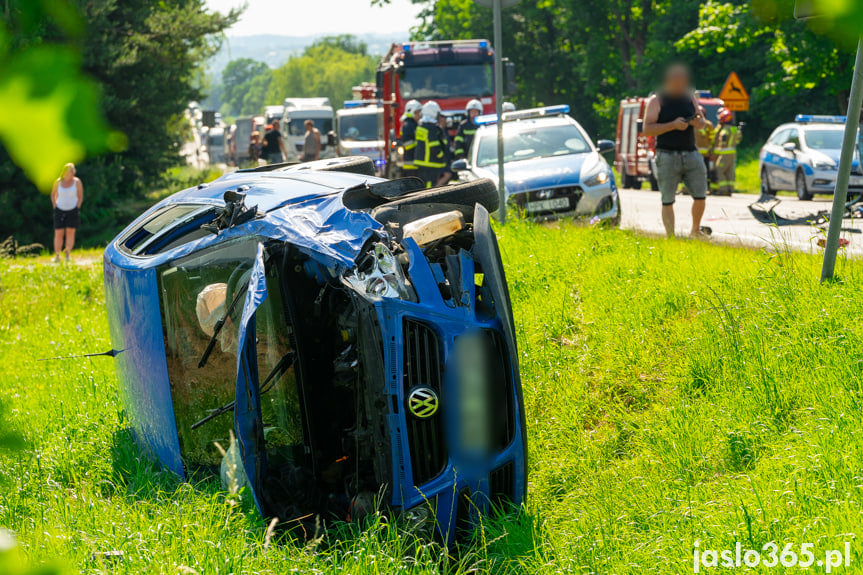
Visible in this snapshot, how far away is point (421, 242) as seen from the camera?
430 centimetres

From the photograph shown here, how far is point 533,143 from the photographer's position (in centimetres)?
1302

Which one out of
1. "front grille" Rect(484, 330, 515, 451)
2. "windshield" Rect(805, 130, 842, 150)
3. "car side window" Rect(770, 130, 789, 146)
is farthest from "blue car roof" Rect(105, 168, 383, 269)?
"car side window" Rect(770, 130, 789, 146)

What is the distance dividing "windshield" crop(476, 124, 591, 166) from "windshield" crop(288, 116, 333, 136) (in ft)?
88.0

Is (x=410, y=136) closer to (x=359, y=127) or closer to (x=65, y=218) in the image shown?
(x=65, y=218)

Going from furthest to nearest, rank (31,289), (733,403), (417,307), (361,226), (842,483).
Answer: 1. (31,289)
2. (733,403)
3. (361,226)
4. (417,307)
5. (842,483)

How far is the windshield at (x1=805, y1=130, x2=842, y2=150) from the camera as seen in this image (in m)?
17.8

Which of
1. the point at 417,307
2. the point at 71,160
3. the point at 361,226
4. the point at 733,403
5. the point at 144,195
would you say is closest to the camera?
the point at 71,160

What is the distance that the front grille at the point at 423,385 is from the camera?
3967 mm

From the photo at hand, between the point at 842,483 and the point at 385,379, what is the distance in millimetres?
1851

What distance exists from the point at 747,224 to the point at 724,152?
1006cm

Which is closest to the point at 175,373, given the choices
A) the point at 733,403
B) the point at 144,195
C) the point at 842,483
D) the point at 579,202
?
the point at 733,403

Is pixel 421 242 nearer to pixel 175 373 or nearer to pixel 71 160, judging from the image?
pixel 175 373

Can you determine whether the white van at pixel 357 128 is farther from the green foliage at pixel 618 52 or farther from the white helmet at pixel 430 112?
the white helmet at pixel 430 112

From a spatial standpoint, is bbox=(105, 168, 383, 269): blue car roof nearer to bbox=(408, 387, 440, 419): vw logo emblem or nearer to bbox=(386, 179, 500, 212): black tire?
bbox=(386, 179, 500, 212): black tire
